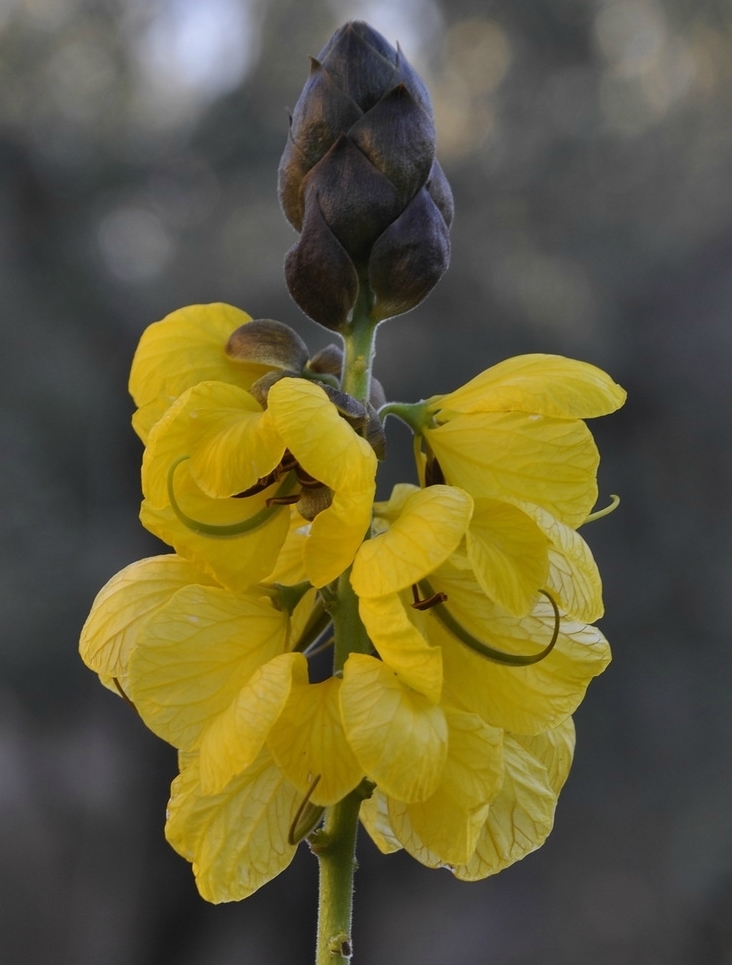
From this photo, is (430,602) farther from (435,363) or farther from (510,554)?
(435,363)

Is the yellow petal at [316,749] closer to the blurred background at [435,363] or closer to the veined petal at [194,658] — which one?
the veined petal at [194,658]

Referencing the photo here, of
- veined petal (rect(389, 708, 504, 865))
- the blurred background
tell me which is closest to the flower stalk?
veined petal (rect(389, 708, 504, 865))

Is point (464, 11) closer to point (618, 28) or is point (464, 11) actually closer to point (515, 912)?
point (618, 28)

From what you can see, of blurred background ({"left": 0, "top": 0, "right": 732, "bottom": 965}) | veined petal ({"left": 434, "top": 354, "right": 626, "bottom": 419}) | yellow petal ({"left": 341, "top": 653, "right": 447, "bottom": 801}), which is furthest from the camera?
blurred background ({"left": 0, "top": 0, "right": 732, "bottom": 965})

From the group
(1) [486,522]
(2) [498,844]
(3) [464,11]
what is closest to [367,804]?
(2) [498,844]

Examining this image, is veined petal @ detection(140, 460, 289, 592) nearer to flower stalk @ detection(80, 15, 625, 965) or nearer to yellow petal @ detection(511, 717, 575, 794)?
flower stalk @ detection(80, 15, 625, 965)

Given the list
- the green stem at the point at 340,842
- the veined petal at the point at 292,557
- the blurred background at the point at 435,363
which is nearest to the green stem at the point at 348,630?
the green stem at the point at 340,842
